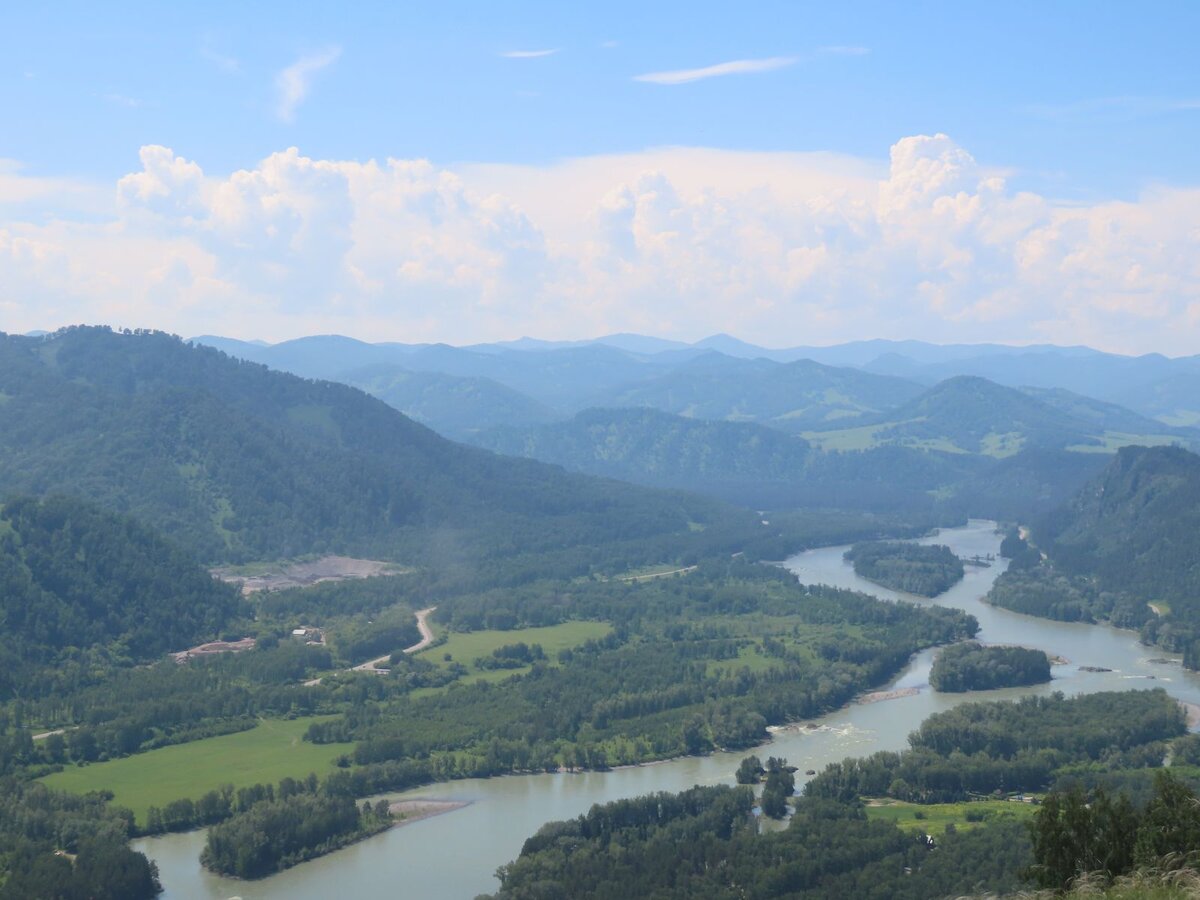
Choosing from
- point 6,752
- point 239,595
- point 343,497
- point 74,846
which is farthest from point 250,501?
point 74,846

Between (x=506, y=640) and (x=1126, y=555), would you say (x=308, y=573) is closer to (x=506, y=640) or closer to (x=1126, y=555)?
(x=506, y=640)

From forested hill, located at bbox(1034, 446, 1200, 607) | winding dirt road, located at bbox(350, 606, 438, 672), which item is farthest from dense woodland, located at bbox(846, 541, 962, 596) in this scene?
winding dirt road, located at bbox(350, 606, 438, 672)

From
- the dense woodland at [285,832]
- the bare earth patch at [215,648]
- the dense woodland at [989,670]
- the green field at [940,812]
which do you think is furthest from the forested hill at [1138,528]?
the dense woodland at [285,832]

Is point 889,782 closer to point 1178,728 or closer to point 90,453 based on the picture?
point 1178,728

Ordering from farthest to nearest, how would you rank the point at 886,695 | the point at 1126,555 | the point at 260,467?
the point at 260,467
the point at 1126,555
the point at 886,695

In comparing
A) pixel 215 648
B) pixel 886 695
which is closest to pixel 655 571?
pixel 215 648

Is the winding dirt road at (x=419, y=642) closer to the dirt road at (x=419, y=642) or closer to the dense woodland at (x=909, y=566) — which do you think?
the dirt road at (x=419, y=642)

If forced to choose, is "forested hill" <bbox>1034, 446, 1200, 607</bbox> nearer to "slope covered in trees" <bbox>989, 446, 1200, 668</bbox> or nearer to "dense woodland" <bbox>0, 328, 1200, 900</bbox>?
"slope covered in trees" <bbox>989, 446, 1200, 668</bbox>
